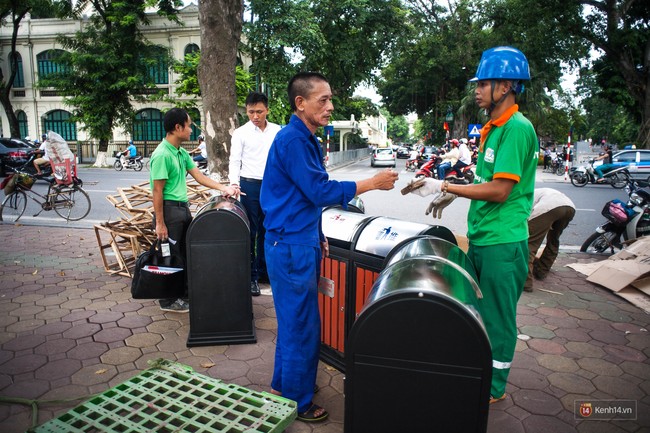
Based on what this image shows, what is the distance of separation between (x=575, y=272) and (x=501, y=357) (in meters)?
3.70

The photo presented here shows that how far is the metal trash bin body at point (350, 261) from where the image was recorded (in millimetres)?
2848

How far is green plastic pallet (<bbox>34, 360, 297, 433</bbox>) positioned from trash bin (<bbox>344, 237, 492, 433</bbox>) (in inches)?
29.0

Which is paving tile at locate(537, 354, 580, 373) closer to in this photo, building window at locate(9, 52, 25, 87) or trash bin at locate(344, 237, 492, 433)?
trash bin at locate(344, 237, 492, 433)

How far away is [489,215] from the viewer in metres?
2.61

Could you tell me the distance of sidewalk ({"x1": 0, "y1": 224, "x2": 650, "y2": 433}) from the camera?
9.33 feet

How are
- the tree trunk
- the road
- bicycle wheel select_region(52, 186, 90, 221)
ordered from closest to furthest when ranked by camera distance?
the tree trunk < the road < bicycle wheel select_region(52, 186, 90, 221)

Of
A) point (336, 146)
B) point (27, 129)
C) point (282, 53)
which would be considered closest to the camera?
point (282, 53)

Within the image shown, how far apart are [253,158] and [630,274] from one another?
4230 mm

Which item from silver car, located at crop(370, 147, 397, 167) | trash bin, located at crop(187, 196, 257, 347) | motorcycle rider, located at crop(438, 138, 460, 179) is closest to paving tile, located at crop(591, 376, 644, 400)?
trash bin, located at crop(187, 196, 257, 347)

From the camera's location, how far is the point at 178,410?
2.47 metres

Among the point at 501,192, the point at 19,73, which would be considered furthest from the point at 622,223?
the point at 19,73

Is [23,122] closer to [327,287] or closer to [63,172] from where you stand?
[63,172]

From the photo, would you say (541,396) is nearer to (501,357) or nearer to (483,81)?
(501,357)

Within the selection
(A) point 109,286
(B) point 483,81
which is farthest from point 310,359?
(A) point 109,286
